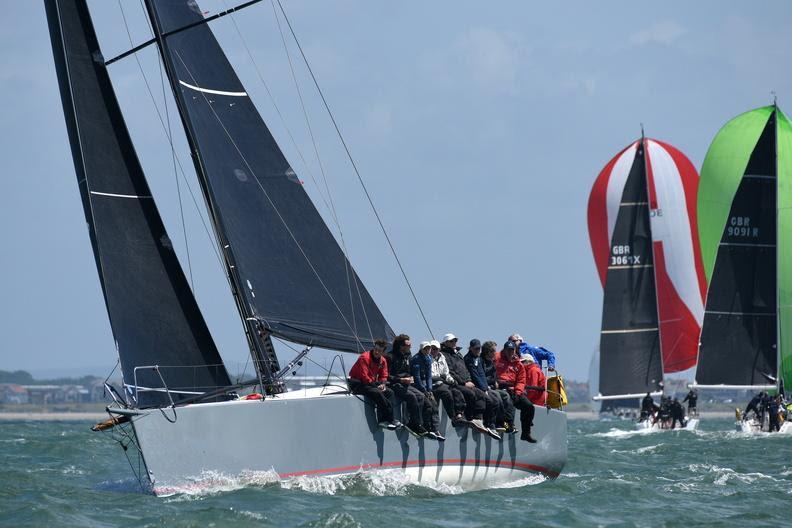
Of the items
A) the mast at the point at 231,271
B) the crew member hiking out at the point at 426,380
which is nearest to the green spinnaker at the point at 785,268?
the crew member hiking out at the point at 426,380

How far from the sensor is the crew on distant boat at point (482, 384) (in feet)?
55.3

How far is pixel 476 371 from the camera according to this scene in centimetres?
1691

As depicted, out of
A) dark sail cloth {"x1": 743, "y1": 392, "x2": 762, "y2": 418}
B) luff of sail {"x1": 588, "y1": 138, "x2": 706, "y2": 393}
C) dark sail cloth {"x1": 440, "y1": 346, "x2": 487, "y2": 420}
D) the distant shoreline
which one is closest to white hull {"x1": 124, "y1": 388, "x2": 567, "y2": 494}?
dark sail cloth {"x1": 440, "y1": 346, "x2": 487, "y2": 420}

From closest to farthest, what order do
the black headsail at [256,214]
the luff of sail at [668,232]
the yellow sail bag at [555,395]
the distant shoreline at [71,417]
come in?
the black headsail at [256,214] < the yellow sail bag at [555,395] < the luff of sail at [668,232] < the distant shoreline at [71,417]

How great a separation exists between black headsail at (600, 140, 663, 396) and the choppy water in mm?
23201

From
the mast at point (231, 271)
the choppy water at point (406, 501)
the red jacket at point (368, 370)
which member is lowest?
the choppy water at point (406, 501)

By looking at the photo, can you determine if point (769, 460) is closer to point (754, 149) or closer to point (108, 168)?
point (108, 168)

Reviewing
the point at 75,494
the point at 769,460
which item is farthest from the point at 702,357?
the point at 75,494

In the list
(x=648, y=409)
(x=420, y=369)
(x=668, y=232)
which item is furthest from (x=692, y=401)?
(x=420, y=369)

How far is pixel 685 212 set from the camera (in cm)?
4738

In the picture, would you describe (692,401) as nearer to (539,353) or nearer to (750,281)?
(750,281)

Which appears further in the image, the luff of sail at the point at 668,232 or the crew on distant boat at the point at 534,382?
the luff of sail at the point at 668,232

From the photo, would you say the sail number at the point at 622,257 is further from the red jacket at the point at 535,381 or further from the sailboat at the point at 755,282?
the red jacket at the point at 535,381

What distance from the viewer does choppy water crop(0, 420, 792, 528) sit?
13.2 m
